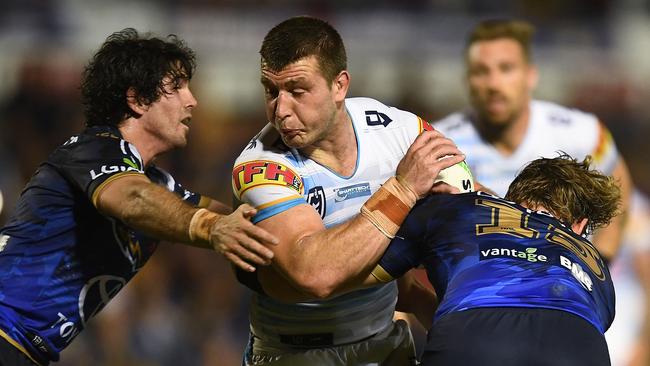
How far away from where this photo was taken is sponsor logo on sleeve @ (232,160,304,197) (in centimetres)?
457

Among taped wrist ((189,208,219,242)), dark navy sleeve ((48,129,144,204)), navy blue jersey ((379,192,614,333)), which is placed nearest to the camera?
navy blue jersey ((379,192,614,333))

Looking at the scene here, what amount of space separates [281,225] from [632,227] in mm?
5577

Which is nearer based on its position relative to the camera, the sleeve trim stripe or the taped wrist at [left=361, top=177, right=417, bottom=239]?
the taped wrist at [left=361, top=177, right=417, bottom=239]

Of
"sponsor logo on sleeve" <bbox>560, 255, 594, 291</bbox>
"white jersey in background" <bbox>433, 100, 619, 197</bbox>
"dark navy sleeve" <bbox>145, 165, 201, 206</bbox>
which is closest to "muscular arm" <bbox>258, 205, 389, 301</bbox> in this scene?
"sponsor logo on sleeve" <bbox>560, 255, 594, 291</bbox>

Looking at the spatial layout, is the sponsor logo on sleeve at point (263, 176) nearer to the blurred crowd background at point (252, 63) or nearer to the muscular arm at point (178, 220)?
the muscular arm at point (178, 220)

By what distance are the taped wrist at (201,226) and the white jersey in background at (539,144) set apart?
2940 millimetres

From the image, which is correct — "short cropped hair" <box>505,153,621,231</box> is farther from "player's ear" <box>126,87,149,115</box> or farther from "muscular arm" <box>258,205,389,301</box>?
"player's ear" <box>126,87,149,115</box>

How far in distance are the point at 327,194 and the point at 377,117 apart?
1.82 ft

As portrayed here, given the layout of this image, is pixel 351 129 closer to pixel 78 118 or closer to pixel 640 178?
pixel 78 118

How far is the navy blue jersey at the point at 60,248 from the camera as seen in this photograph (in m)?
4.73

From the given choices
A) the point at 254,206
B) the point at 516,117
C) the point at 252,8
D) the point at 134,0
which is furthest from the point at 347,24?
the point at 254,206

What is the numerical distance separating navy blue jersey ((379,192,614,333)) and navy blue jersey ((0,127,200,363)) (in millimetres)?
1297

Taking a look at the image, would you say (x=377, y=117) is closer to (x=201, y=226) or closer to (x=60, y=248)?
(x=201, y=226)

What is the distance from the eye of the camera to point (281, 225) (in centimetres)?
441
